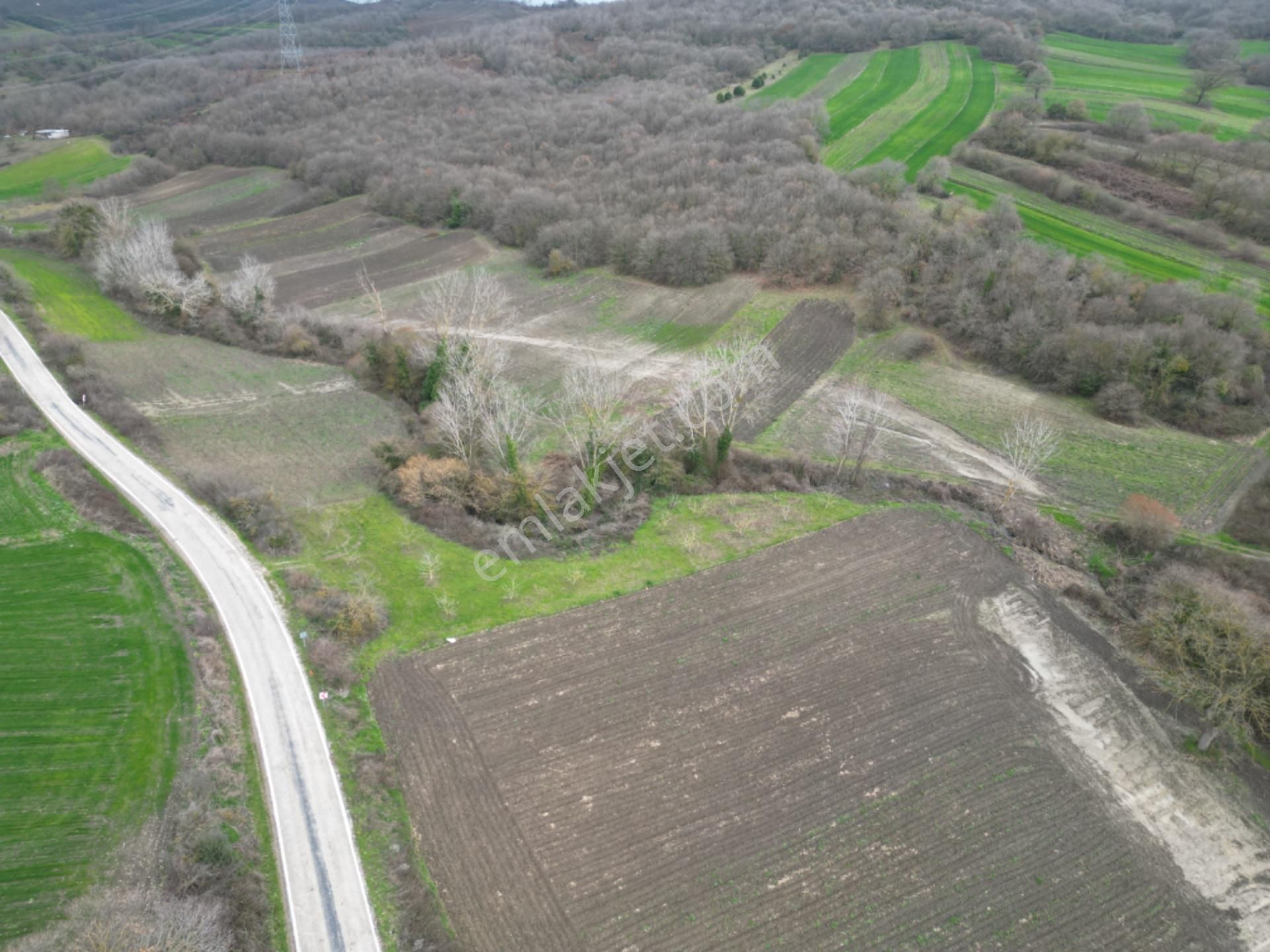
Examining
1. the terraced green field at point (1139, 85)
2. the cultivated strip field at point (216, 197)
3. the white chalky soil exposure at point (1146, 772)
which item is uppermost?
the terraced green field at point (1139, 85)

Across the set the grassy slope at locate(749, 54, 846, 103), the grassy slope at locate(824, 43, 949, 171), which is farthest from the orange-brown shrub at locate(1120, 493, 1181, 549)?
the grassy slope at locate(749, 54, 846, 103)

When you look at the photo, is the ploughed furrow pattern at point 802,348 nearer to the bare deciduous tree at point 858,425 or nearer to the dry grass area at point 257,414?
the bare deciduous tree at point 858,425

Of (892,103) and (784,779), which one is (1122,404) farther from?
(892,103)

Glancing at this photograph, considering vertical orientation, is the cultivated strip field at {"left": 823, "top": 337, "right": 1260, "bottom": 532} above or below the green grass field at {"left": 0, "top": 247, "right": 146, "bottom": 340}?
below

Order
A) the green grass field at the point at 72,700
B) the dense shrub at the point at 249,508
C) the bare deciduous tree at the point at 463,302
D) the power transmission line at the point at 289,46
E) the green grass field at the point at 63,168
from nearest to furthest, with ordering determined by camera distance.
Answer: the green grass field at the point at 72,700 < the dense shrub at the point at 249,508 < the bare deciduous tree at the point at 463,302 < the green grass field at the point at 63,168 < the power transmission line at the point at 289,46

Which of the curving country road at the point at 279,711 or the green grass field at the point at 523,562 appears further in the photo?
the green grass field at the point at 523,562

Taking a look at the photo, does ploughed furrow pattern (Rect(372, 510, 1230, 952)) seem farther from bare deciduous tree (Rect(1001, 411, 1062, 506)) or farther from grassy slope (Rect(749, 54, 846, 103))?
grassy slope (Rect(749, 54, 846, 103))

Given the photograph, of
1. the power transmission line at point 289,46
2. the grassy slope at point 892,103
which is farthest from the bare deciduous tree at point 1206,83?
the power transmission line at point 289,46
